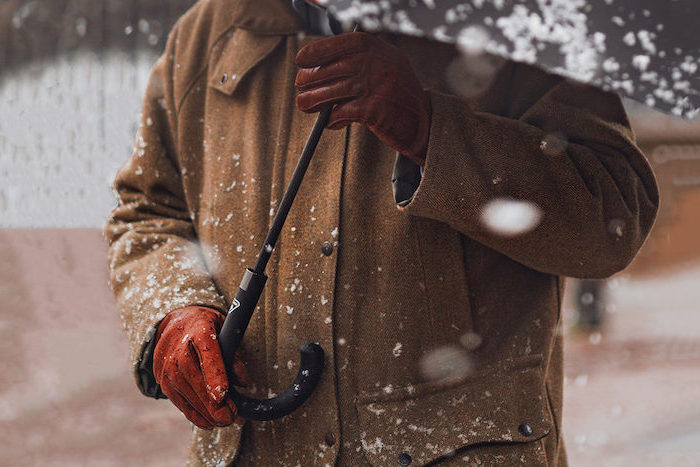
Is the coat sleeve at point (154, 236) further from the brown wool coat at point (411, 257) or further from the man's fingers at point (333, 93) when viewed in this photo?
the man's fingers at point (333, 93)

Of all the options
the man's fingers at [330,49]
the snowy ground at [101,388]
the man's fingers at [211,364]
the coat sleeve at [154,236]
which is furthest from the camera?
the snowy ground at [101,388]

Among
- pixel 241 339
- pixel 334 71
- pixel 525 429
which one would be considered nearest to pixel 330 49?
pixel 334 71

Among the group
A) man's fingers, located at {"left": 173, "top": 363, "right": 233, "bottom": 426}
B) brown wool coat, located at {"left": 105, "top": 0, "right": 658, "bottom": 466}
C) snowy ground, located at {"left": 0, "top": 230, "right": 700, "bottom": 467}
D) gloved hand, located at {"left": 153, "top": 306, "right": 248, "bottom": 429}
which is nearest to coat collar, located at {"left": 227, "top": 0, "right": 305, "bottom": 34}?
brown wool coat, located at {"left": 105, "top": 0, "right": 658, "bottom": 466}

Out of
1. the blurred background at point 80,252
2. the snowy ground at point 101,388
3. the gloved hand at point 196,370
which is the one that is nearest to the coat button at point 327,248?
the gloved hand at point 196,370

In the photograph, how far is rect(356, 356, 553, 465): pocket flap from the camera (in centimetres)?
157

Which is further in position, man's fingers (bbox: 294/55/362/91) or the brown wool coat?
the brown wool coat

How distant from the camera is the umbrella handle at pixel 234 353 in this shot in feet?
5.06

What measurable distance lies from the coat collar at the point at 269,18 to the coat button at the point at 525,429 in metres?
1.01

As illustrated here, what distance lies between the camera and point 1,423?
5723mm

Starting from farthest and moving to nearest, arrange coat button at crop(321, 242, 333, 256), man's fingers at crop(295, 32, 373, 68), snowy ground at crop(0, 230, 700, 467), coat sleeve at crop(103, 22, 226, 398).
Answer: snowy ground at crop(0, 230, 700, 467)
coat sleeve at crop(103, 22, 226, 398)
coat button at crop(321, 242, 333, 256)
man's fingers at crop(295, 32, 373, 68)

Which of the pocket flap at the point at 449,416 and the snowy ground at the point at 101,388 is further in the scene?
the snowy ground at the point at 101,388

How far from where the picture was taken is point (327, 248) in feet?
5.33

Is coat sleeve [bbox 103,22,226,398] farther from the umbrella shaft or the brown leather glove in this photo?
the brown leather glove

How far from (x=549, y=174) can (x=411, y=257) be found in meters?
0.32
